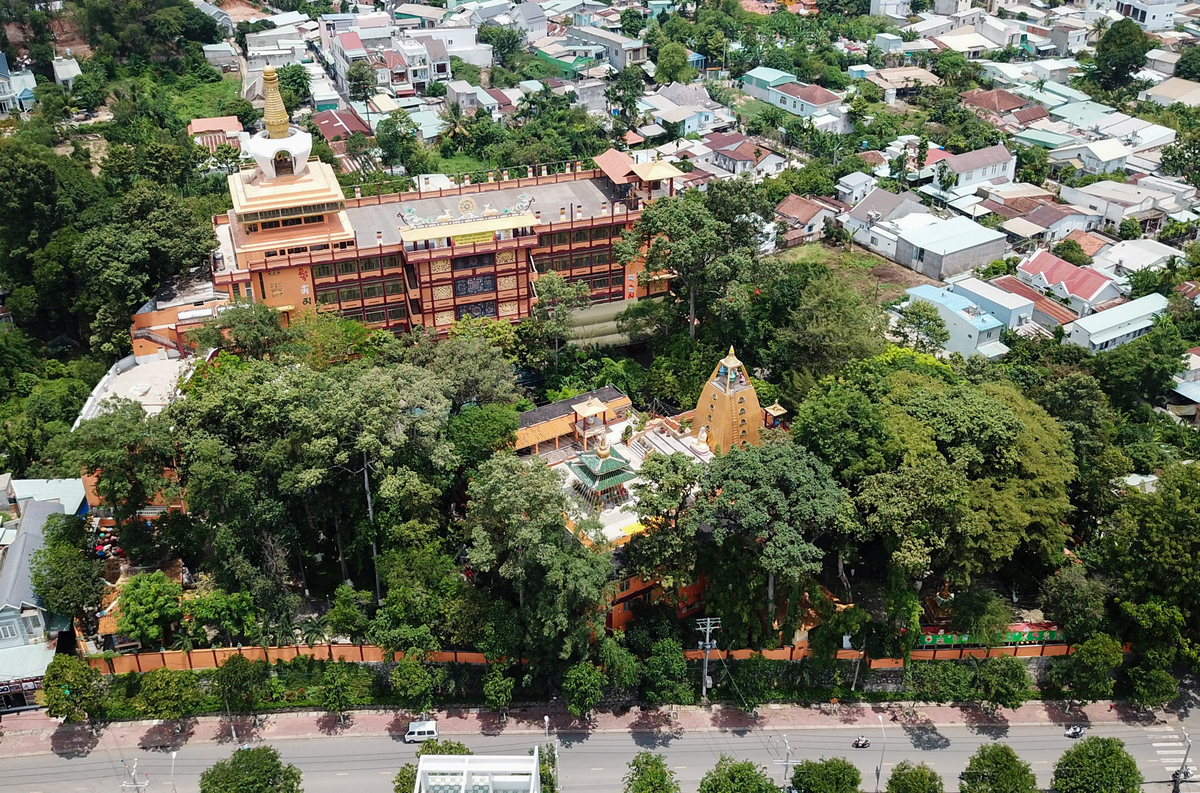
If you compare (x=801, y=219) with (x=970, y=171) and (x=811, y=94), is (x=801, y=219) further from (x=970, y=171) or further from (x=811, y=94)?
(x=811, y=94)

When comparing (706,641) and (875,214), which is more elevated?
(875,214)

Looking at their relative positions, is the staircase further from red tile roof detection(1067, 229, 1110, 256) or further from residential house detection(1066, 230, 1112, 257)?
red tile roof detection(1067, 229, 1110, 256)

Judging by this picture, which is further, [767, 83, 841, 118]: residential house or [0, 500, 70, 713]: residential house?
[767, 83, 841, 118]: residential house

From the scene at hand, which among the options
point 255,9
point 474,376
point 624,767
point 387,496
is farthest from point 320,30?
point 624,767

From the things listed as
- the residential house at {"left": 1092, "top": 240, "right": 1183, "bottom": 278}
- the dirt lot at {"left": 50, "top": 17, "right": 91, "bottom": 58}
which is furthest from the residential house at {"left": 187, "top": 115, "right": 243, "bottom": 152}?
the residential house at {"left": 1092, "top": 240, "right": 1183, "bottom": 278}

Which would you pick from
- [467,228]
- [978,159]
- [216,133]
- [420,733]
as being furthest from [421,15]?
[420,733]

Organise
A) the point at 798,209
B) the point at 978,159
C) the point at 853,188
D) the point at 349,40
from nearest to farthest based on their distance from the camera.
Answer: the point at 798,209 → the point at 853,188 → the point at 978,159 → the point at 349,40

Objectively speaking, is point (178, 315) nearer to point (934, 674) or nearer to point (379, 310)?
point (379, 310)
